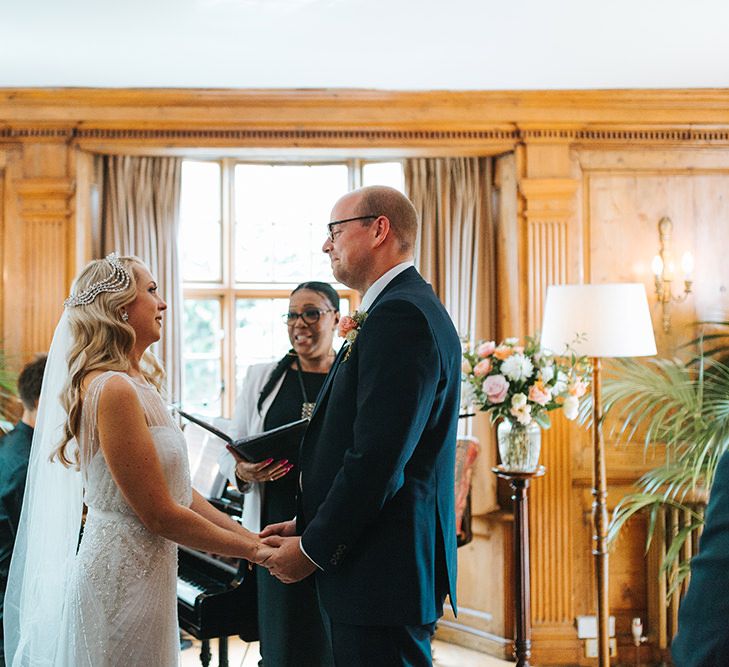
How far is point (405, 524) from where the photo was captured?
195 centimetres

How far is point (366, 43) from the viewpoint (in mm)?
3891

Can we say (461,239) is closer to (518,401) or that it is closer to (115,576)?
(518,401)

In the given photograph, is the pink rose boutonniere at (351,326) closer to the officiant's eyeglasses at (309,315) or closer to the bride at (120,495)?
the bride at (120,495)

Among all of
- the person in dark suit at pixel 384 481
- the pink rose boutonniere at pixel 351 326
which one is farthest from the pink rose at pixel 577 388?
the pink rose boutonniere at pixel 351 326

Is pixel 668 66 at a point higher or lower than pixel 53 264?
higher

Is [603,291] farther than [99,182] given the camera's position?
No

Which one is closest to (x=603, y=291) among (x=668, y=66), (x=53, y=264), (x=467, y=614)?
(x=668, y=66)

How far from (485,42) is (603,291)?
1.27 m

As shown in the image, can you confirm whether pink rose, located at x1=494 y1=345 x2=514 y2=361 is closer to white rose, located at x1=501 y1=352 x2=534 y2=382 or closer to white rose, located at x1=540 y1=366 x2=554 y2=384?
white rose, located at x1=501 y1=352 x2=534 y2=382

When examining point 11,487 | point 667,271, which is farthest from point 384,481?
point 667,271

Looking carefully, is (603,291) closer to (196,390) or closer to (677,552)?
(677,552)

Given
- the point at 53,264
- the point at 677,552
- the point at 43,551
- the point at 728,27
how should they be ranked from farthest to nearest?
1. the point at 53,264
2. the point at 677,552
3. the point at 728,27
4. the point at 43,551

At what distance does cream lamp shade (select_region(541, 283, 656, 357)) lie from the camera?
12.6 feet

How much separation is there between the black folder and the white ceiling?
1.79 metres
